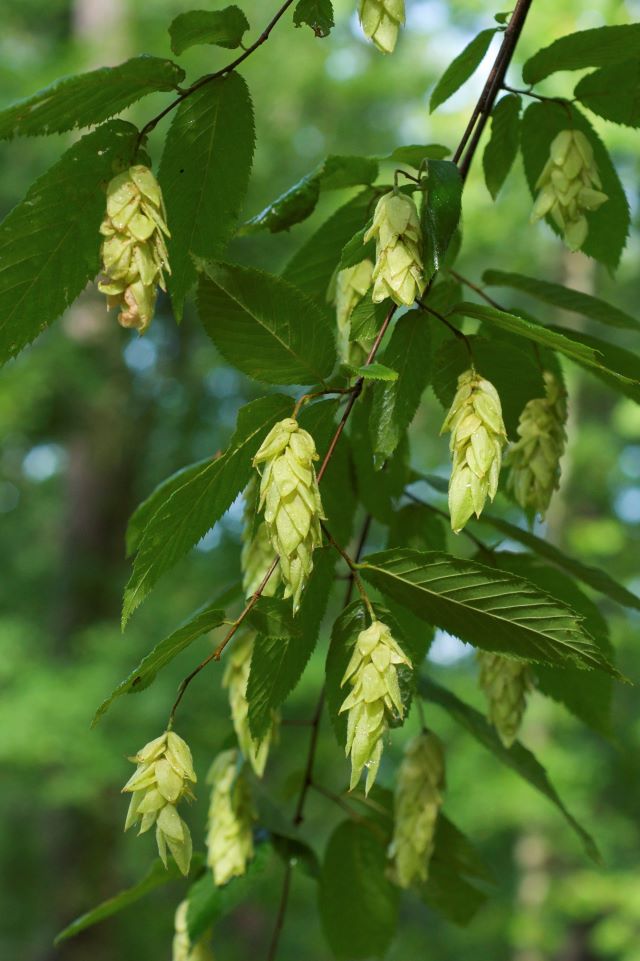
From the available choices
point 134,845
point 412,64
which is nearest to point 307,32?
point 412,64

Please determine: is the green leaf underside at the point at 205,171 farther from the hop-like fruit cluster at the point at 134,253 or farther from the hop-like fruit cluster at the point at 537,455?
the hop-like fruit cluster at the point at 537,455

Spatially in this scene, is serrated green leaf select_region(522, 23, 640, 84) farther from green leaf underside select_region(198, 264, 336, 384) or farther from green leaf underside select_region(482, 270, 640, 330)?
green leaf underside select_region(198, 264, 336, 384)

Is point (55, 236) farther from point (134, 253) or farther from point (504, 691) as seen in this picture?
point (504, 691)

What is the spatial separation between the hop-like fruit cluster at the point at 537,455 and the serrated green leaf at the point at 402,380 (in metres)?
0.13

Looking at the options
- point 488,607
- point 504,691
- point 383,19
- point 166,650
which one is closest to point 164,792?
point 166,650

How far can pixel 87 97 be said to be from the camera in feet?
1.86

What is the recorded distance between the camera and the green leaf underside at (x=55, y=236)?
57 centimetres

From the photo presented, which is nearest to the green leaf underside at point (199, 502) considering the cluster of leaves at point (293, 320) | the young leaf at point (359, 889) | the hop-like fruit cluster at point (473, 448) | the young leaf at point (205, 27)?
the cluster of leaves at point (293, 320)

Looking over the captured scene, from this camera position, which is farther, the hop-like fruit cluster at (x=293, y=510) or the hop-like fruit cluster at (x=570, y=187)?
the hop-like fruit cluster at (x=570, y=187)

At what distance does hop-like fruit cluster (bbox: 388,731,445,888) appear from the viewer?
0.80 metres

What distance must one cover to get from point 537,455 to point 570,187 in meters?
0.18

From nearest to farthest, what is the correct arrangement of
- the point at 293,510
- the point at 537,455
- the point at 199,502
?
the point at 293,510 < the point at 199,502 < the point at 537,455

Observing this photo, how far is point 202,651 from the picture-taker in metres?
5.60

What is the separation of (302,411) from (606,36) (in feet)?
1.09
